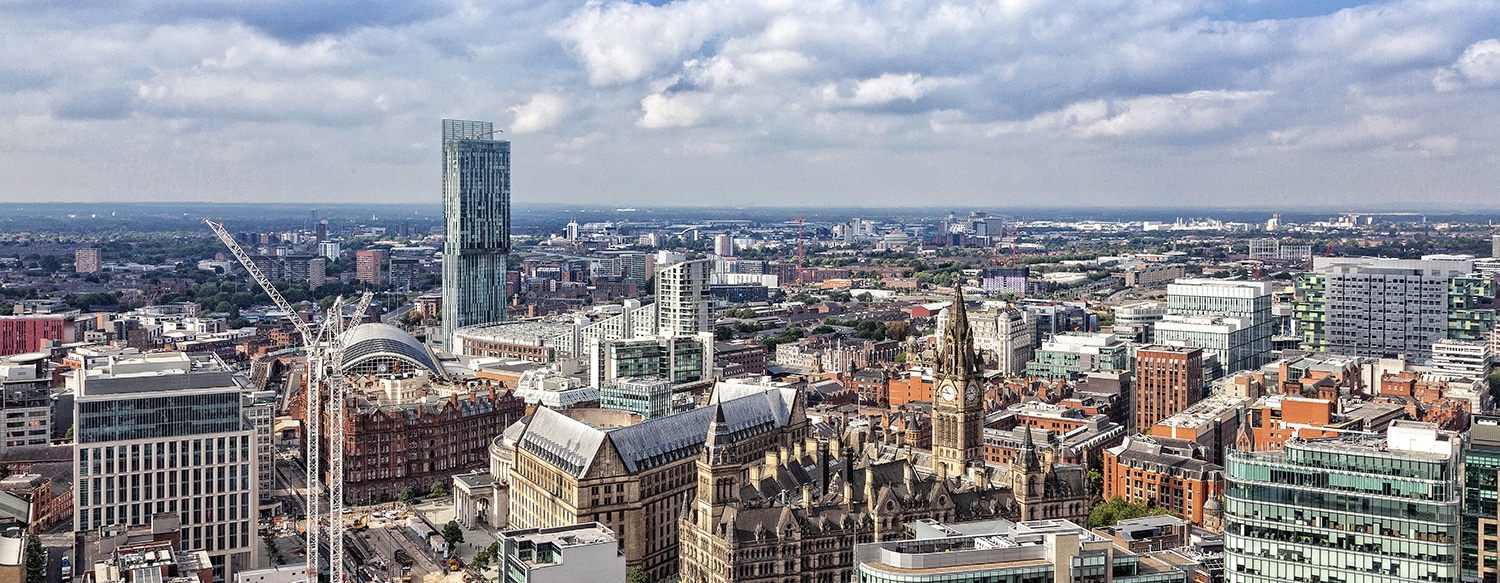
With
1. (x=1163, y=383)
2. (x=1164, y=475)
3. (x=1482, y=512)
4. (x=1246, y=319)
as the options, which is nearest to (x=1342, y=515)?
(x=1482, y=512)

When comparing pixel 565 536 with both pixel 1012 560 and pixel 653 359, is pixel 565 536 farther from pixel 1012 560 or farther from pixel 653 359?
pixel 653 359

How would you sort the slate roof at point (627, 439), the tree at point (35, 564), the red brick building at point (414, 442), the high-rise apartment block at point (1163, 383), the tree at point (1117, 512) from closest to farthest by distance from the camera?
the tree at point (35, 564)
the slate roof at point (627, 439)
the tree at point (1117, 512)
the red brick building at point (414, 442)
the high-rise apartment block at point (1163, 383)

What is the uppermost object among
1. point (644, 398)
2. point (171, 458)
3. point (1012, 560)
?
point (1012, 560)

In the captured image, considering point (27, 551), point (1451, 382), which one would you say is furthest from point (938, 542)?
point (1451, 382)

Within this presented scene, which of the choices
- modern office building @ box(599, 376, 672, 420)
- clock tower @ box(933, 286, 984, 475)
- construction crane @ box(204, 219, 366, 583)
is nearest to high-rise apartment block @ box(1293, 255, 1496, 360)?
modern office building @ box(599, 376, 672, 420)

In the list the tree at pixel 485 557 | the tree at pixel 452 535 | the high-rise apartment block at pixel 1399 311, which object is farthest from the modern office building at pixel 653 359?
the high-rise apartment block at pixel 1399 311

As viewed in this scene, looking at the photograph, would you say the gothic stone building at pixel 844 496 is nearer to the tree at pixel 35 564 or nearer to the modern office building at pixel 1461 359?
the tree at pixel 35 564
